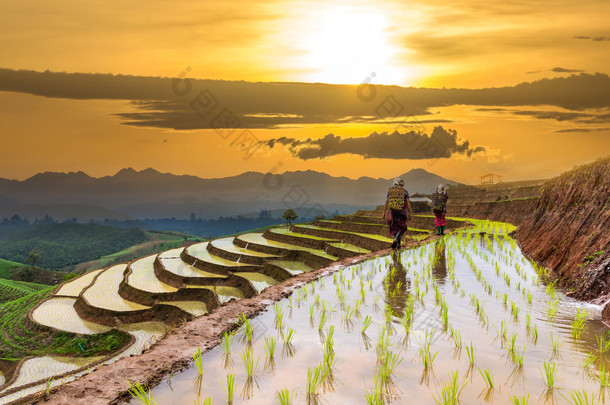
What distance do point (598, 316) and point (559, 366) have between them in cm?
230

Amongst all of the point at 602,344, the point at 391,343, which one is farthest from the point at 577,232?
the point at 391,343

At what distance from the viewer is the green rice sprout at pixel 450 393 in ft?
10.7

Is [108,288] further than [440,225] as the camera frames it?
Yes

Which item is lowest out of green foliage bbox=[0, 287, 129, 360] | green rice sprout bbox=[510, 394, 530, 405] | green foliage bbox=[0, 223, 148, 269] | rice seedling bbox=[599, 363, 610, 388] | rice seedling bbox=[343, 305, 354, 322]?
green foliage bbox=[0, 223, 148, 269]

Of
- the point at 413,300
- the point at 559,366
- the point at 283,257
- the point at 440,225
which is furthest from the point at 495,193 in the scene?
the point at 559,366

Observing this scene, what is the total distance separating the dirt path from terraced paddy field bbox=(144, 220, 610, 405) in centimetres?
20

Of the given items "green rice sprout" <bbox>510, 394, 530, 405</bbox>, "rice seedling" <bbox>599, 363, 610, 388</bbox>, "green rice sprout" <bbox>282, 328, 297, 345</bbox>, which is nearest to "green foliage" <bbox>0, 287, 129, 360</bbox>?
"green rice sprout" <bbox>282, 328, 297, 345</bbox>

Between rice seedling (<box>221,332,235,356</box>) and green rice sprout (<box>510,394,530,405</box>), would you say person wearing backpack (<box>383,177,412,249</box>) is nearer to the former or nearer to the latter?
rice seedling (<box>221,332,235,356</box>)

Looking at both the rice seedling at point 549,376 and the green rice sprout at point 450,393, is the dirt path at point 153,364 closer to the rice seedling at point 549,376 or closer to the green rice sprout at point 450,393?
the green rice sprout at point 450,393

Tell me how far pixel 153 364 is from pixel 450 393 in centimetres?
286

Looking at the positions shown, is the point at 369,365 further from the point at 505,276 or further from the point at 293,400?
the point at 505,276

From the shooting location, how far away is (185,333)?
5.56 m

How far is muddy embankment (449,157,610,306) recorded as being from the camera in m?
6.99

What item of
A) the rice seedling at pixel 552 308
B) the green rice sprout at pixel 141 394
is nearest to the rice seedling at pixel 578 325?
the rice seedling at pixel 552 308
